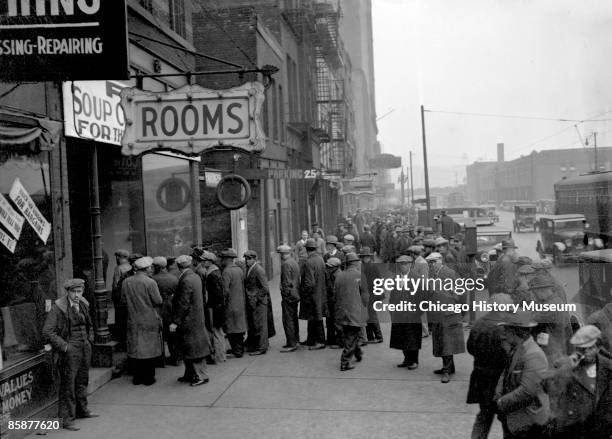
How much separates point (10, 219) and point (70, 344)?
1725mm

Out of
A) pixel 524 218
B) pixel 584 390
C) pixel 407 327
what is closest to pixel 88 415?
pixel 407 327

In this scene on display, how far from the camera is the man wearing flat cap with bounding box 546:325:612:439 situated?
421cm

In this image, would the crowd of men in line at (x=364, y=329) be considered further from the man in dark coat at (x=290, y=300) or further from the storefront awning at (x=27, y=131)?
the storefront awning at (x=27, y=131)

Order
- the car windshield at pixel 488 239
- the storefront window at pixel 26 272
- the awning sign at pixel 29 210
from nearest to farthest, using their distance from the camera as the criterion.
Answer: the storefront window at pixel 26 272 < the awning sign at pixel 29 210 < the car windshield at pixel 488 239

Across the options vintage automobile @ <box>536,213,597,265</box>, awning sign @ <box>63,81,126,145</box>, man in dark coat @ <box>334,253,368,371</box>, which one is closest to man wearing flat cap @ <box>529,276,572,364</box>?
man in dark coat @ <box>334,253,368,371</box>

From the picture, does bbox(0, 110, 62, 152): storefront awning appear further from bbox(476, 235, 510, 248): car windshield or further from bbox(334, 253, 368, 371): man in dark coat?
bbox(476, 235, 510, 248): car windshield

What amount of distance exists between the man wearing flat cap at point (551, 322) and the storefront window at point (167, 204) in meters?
8.64

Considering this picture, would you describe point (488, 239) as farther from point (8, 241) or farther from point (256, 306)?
point (8, 241)

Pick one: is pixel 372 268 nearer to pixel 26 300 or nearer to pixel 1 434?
pixel 26 300

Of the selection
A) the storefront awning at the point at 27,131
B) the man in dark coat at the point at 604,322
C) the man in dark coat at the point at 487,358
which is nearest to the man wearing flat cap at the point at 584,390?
the man in dark coat at the point at 604,322

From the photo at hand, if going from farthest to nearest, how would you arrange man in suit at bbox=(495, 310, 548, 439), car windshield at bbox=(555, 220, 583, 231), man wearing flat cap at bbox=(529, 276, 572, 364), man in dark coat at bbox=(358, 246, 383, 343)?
car windshield at bbox=(555, 220, 583, 231) → man in dark coat at bbox=(358, 246, 383, 343) → man wearing flat cap at bbox=(529, 276, 572, 364) → man in suit at bbox=(495, 310, 548, 439)

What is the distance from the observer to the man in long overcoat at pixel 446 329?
8266 mm

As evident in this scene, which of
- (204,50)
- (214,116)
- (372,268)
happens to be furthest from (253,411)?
(204,50)

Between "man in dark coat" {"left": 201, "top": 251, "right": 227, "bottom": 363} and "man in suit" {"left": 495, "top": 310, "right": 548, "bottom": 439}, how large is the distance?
5.72 m
